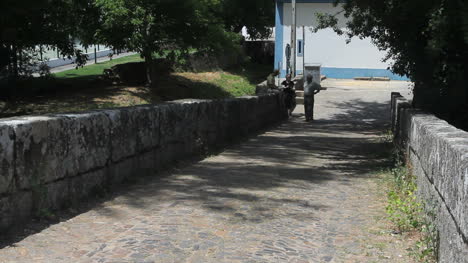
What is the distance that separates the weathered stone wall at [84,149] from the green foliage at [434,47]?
372 centimetres

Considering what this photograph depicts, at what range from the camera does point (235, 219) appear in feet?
19.2

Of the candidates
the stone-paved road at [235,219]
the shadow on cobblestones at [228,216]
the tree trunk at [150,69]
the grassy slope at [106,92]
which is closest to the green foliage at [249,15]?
the grassy slope at [106,92]

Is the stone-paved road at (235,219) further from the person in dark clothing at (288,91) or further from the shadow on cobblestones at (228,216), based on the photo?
the person in dark clothing at (288,91)

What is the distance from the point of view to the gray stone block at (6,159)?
15.9 ft

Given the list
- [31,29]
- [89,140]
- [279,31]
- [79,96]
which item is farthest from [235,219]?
[279,31]

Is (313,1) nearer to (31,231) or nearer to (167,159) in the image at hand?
(167,159)

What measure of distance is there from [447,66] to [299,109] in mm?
16943

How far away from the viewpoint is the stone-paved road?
476cm

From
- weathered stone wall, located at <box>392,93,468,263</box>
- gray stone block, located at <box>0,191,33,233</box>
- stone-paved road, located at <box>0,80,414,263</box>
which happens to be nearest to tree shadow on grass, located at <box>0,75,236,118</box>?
stone-paved road, located at <box>0,80,414,263</box>

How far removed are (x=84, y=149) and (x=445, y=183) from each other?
362 cm

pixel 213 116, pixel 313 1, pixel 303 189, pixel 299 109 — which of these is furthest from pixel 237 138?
pixel 313 1

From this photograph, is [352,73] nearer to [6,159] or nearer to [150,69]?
[150,69]

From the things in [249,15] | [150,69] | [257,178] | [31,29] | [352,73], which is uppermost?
[249,15]

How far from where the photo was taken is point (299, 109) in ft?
85.8
